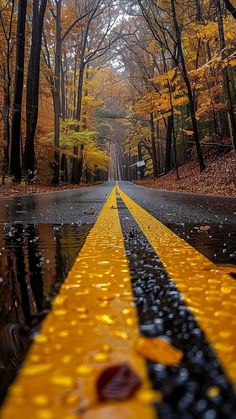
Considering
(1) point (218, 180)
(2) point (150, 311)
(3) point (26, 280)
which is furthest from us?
(1) point (218, 180)

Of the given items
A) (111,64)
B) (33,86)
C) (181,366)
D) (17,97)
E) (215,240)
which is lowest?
(215,240)

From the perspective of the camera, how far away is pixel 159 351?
2.86 ft

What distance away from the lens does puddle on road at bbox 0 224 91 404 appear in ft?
3.07

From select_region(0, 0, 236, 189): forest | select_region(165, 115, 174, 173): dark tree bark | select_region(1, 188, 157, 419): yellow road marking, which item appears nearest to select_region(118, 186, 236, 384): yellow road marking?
select_region(1, 188, 157, 419): yellow road marking

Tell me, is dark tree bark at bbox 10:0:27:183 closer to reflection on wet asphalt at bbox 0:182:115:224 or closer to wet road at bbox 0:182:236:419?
reflection on wet asphalt at bbox 0:182:115:224

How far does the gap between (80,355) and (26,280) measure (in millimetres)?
910

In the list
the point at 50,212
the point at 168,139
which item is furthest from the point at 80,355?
the point at 168,139

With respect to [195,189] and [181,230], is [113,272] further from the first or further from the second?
[195,189]

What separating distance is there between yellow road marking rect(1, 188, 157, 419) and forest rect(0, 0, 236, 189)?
10.4 metres

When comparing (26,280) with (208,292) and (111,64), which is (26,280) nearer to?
(208,292)

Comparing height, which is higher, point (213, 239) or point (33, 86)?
point (33, 86)

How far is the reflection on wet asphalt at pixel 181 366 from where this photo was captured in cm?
65

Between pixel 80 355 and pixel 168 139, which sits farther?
pixel 168 139

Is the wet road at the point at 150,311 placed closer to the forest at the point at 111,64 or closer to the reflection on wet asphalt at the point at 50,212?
the reflection on wet asphalt at the point at 50,212
